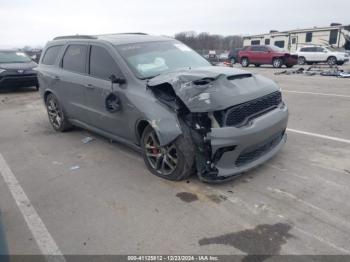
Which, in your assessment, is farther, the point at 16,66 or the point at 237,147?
the point at 16,66

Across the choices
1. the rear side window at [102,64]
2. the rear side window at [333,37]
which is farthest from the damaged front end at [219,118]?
the rear side window at [333,37]

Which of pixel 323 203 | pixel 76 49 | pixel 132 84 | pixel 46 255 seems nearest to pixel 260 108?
pixel 323 203

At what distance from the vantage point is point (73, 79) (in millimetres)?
5809

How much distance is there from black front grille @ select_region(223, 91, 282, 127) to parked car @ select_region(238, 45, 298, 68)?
2021cm

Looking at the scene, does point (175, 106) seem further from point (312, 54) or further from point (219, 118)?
point (312, 54)

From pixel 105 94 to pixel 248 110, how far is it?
2.15 m

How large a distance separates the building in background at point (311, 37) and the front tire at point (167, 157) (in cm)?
3229

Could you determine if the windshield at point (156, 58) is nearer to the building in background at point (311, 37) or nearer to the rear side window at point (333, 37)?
the building in background at point (311, 37)

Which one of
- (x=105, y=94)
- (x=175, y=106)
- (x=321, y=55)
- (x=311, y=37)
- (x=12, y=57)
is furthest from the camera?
(x=311, y=37)

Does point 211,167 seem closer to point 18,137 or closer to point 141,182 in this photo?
point 141,182

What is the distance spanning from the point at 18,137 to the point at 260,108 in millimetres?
4917

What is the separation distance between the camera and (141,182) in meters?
4.34

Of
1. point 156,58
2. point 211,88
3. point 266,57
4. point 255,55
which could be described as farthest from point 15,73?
point 255,55

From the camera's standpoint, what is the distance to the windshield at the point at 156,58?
4.74 m
